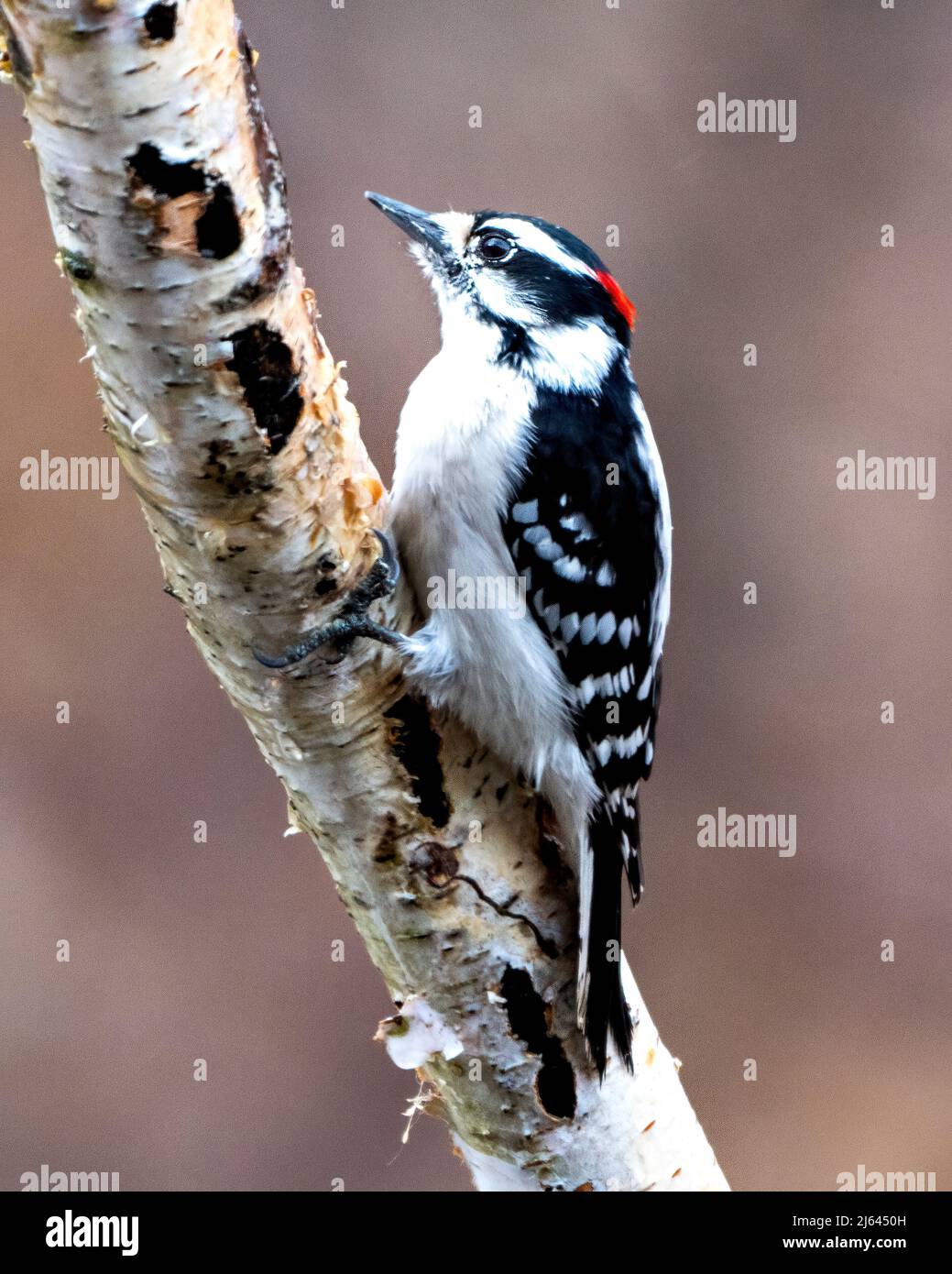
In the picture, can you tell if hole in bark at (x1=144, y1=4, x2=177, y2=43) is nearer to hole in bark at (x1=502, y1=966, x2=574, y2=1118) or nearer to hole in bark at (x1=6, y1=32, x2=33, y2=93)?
hole in bark at (x1=6, y1=32, x2=33, y2=93)

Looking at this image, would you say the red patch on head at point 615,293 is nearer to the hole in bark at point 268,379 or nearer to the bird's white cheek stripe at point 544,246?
the bird's white cheek stripe at point 544,246

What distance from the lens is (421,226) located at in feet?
5.91

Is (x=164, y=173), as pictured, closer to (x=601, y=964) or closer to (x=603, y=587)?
(x=603, y=587)

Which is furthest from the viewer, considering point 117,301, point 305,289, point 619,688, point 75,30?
point 619,688

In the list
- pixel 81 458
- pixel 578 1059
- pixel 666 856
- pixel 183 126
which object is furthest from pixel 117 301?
pixel 666 856

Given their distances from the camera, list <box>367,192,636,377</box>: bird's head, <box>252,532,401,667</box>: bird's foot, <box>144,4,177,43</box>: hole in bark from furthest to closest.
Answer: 1. <box>367,192,636,377</box>: bird's head
2. <box>252,532,401,667</box>: bird's foot
3. <box>144,4,177,43</box>: hole in bark

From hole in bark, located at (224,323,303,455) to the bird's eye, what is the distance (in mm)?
646

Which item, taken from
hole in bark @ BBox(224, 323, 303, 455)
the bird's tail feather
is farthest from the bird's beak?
the bird's tail feather

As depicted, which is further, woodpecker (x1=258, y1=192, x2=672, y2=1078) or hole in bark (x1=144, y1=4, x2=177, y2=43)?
woodpecker (x1=258, y1=192, x2=672, y2=1078)

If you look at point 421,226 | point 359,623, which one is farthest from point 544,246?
point 359,623

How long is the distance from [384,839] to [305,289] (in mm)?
654

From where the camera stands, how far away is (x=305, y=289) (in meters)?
1.23

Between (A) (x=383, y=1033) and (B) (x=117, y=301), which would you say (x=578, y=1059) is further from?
(B) (x=117, y=301)

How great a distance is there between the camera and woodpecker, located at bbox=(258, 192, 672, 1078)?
1565 mm
